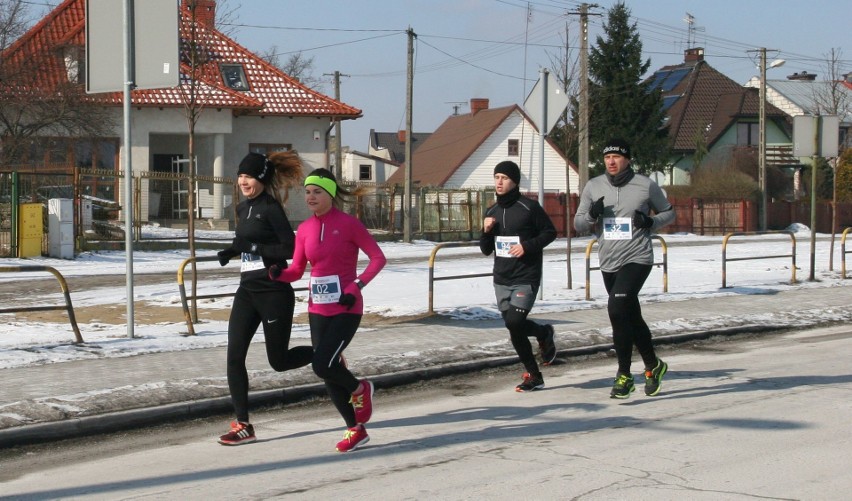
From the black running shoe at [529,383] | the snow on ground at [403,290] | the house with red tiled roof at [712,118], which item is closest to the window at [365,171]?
the house with red tiled roof at [712,118]

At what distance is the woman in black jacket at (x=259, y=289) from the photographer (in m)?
7.13

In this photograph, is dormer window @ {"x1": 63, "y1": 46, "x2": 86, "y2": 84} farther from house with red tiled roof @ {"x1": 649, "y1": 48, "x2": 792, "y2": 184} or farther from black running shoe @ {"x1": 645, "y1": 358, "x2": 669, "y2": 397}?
house with red tiled roof @ {"x1": 649, "y1": 48, "x2": 792, "y2": 184}

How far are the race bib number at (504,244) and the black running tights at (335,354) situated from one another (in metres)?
2.05

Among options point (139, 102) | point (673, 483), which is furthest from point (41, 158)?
point (673, 483)

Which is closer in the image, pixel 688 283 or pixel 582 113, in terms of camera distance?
pixel 688 283

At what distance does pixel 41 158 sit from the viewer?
113 feet

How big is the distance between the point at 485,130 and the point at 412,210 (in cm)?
2797

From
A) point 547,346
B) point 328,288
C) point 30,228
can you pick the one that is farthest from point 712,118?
point 328,288

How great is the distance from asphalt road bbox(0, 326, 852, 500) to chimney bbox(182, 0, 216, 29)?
851 centimetres

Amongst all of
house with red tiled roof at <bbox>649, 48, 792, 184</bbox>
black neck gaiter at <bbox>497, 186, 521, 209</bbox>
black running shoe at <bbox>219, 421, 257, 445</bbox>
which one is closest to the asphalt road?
black running shoe at <bbox>219, 421, 257, 445</bbox>

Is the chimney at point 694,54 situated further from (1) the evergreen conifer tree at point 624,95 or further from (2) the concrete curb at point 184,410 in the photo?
(2) the concrete curb at point 184,410

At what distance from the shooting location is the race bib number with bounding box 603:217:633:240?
8.61m

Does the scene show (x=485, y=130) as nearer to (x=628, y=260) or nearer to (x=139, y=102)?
(x=139, y=102)

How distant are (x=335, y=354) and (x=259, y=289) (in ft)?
2.21
